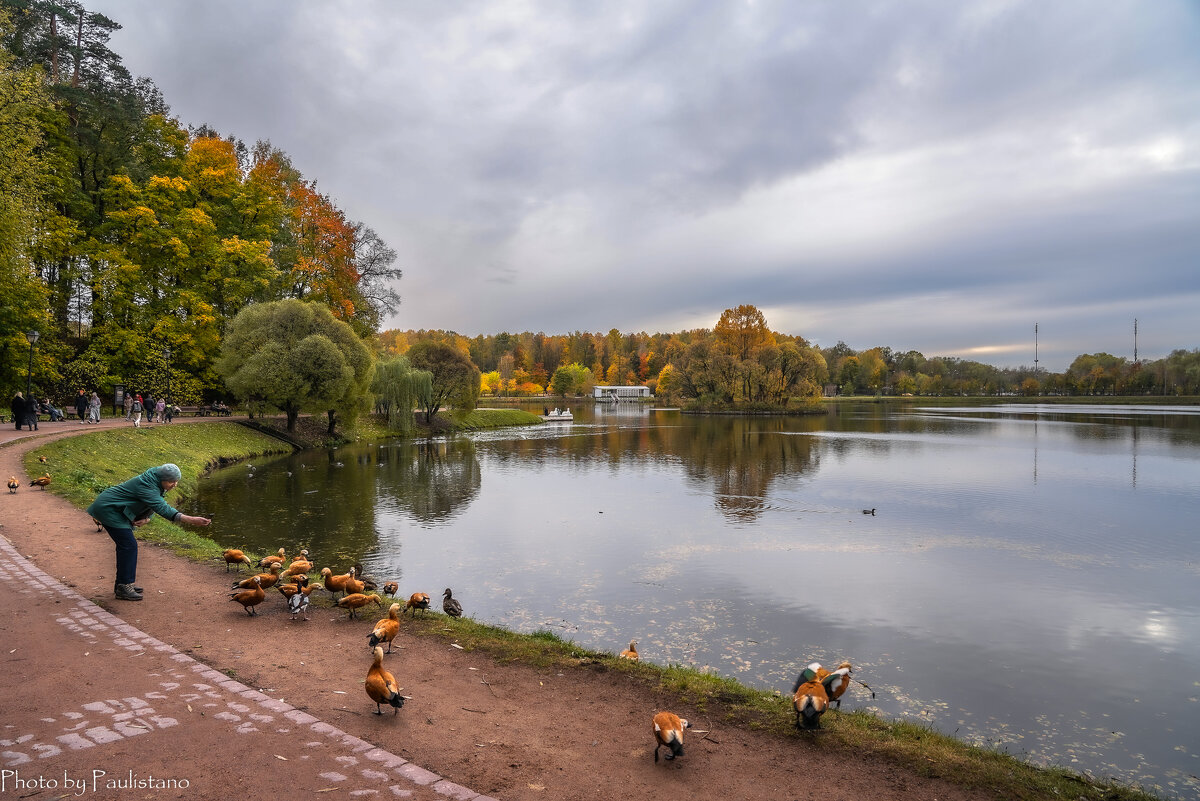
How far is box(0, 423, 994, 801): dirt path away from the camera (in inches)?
183

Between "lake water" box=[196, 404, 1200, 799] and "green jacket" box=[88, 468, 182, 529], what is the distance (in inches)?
189

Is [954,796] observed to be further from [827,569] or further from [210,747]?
[827,569]

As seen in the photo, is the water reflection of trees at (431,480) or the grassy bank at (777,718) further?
the water reflection of trees at (431,480)

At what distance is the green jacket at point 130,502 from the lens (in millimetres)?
7925

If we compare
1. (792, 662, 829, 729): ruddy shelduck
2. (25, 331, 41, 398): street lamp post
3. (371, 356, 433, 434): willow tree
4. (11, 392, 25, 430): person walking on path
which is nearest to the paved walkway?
(792, 662, 829, 729): ruddy shelduck

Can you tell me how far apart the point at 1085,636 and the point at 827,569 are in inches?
184

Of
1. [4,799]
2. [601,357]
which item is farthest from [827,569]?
[601,357]

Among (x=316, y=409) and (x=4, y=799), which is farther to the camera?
(x=316, y=409)

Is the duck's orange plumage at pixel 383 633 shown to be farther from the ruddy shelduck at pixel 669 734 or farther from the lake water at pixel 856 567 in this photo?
the ruddy shelduck at pixel 669 734

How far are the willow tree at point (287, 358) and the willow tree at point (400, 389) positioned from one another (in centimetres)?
882

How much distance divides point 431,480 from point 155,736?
73.2ft

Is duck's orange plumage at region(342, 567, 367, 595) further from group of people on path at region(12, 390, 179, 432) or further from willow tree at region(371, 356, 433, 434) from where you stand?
willow tree at region(371, 356, 433, 434)

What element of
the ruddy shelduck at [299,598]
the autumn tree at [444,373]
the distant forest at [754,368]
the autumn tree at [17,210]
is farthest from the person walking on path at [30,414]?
the distant forest at [754,368]

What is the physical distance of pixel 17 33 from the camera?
31.2 meters
